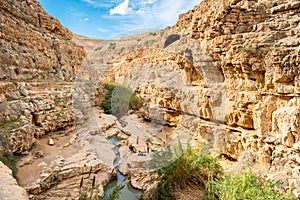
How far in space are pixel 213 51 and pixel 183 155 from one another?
3353 mm

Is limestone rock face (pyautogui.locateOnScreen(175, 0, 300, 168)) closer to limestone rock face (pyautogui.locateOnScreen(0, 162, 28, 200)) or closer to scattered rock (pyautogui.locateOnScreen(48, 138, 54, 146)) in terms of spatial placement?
limestone rock face (pyautogui.locateOnScreen(0, 162, 28, 200))

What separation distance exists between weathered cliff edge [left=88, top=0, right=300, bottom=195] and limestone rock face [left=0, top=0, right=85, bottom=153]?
649 cm

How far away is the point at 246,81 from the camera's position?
5.36 meters

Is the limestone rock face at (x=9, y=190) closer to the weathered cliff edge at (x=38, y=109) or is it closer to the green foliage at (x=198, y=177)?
the weathered cliff edge at (x=38, y=109)

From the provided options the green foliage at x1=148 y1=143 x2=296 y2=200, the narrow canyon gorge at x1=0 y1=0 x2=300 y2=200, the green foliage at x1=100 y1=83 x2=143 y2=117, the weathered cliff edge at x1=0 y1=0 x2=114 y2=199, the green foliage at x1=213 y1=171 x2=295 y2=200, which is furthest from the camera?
the green foliage at x1=100 y1=83 x2=143 y2=117

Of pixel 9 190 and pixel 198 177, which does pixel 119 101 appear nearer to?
pixel 198 177

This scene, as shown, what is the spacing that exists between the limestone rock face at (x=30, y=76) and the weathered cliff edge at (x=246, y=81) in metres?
6.49

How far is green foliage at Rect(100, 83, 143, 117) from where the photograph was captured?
17.5m

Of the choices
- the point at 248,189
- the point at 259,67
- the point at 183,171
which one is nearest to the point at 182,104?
the point at 183,171

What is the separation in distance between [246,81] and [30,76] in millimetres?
10091

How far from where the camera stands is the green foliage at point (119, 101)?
17.5m

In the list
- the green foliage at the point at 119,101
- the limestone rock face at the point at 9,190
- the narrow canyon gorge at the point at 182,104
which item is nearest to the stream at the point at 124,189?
the narrow canyon gorge at the point at 182,104

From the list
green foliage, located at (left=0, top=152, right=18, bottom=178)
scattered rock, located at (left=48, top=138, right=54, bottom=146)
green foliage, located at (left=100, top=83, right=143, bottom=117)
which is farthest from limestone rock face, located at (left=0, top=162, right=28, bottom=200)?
green foliage, located at (left=100, top=83, right=143, bottom=117)

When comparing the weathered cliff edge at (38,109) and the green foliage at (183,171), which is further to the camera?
the weathered cliff edge at (38,109)
